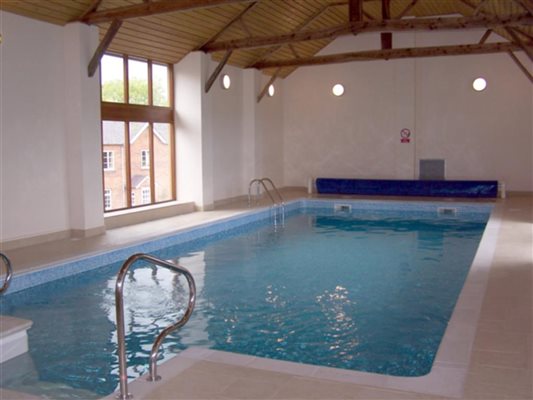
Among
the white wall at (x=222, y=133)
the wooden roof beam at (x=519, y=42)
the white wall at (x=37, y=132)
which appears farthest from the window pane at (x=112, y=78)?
the wooden roof beam at (x=519, y=42)

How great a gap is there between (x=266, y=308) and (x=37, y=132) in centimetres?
458

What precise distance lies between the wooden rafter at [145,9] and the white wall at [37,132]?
33 cm

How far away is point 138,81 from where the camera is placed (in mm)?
10734

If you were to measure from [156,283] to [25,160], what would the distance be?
115 inches

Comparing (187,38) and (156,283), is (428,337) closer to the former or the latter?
(156,283)

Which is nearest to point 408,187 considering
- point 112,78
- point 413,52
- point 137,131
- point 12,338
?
point 413,52

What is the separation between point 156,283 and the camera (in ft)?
21.3

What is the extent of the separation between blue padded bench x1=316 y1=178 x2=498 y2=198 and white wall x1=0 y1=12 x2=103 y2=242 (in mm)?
7197

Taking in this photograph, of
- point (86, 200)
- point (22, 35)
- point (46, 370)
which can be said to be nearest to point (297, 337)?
point (46, 370)

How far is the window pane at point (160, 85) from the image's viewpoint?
11.2m

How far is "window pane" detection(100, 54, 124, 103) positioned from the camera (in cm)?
982

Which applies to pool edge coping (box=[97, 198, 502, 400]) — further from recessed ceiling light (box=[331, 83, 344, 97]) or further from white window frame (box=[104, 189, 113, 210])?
recessed ceiling light (box=[331, 83, 344, 97])

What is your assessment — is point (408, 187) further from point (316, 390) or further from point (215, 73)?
point (316, 390)

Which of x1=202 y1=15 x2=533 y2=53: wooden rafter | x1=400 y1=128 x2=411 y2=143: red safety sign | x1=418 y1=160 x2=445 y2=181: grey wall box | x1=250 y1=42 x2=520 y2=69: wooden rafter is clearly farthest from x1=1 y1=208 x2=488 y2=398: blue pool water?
x1=400 y1=128 x2=411 y2=143: red safety sign
